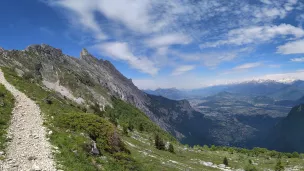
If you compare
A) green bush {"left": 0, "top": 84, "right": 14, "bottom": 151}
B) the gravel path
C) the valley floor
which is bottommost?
the valley floor

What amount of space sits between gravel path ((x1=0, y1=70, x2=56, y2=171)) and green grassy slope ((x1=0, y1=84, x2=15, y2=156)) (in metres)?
0.58

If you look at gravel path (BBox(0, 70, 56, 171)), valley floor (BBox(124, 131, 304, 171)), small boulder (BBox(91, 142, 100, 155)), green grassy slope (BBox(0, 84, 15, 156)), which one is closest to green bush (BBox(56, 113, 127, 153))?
small boulder (BBox(91, 142, 100, 155))

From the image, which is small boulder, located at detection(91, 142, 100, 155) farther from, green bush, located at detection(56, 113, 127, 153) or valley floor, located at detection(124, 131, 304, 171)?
valley floor, located at detection(124, 131, 304, 171)

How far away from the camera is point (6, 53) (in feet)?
498

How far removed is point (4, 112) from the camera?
34.2 meters

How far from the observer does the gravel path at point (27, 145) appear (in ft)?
68.2

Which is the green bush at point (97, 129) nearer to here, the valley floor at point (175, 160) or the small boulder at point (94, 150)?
the small boulder at point (94, 150)

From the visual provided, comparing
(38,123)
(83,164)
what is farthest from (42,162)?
(38,123)

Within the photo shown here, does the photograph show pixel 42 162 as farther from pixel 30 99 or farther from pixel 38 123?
pixel 30 99

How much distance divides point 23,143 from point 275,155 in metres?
130

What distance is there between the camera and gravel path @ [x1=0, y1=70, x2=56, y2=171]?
20797 mm

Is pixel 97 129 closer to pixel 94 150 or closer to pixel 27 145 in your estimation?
pixel 94 150

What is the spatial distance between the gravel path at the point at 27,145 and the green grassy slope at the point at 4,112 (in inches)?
23.0

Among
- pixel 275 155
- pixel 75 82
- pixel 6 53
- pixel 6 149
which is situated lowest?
pixel 275 155
